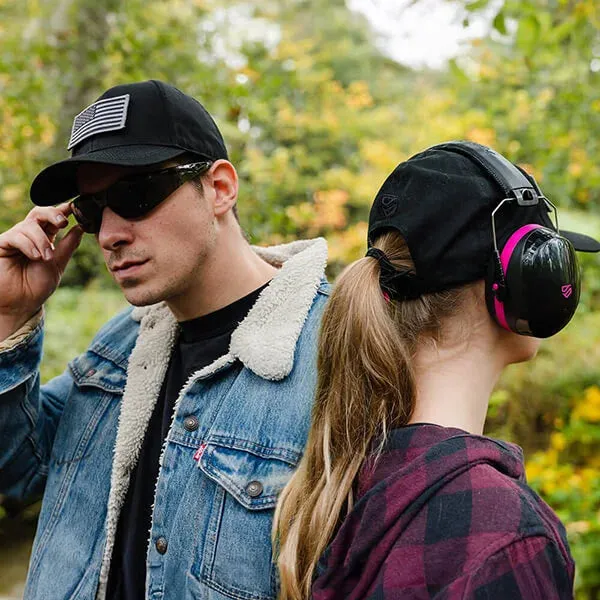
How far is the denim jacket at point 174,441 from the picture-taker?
171 cm

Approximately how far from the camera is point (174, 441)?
187 centimetres

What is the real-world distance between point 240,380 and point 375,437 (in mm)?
584

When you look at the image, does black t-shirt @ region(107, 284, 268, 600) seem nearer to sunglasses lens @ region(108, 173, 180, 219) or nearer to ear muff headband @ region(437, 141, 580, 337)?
sunglasses lens @ region(108, 173, 180, 219)

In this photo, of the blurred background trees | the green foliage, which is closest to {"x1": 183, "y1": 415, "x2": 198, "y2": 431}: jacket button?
the blurred background trees

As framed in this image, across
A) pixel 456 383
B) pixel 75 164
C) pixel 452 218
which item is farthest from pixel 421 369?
pixel 75 164

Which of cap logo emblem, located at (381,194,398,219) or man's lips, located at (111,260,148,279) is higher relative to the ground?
cap logo emblem, located at (381,194,398,219)

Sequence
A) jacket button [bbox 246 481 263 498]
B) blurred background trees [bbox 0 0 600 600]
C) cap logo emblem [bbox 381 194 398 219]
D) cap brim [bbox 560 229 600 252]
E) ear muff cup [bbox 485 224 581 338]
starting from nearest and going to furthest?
ear muff cup [bbox 485 224 581 338] → cap logo emblem [bbox 381 194 398 219] → cap brim [bbox 560 229 600 252] → jacket button [bbox 246 481 263 498] → blurred background trees [bbox 0 0 600 600]

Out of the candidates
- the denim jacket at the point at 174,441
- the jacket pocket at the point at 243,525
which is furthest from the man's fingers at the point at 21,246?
the jacket pocket at the point at 243,525

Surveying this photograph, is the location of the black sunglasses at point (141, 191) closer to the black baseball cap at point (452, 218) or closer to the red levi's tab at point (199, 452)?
the red levi's tab at point (199, 452)

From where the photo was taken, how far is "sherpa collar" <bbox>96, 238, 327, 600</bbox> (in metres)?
1.84

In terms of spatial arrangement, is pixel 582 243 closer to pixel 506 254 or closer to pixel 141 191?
pixel 506 254

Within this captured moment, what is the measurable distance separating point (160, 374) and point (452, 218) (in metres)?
1.07

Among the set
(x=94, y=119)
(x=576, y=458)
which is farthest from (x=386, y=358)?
(x=576, y=458)

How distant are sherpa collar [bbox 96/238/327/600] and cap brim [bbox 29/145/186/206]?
462mm
